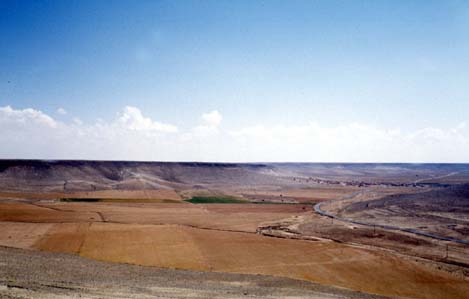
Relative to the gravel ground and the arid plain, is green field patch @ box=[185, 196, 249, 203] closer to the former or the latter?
the arid plain

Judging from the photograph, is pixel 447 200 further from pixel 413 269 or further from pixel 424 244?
pixel 413 269

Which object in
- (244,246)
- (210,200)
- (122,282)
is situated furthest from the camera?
(210,200)

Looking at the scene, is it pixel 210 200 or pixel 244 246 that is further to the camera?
pixel 210 200

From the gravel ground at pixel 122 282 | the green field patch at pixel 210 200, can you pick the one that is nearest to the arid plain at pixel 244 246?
the gravel ground at pixel 122 282

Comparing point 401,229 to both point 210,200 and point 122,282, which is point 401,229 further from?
point 210,200

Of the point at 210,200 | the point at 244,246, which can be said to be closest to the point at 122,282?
the point at 244,246

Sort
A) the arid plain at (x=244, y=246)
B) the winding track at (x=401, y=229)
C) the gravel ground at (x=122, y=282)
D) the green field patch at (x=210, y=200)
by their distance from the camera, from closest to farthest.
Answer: the gravel ground at (x=122, y=282), the arid plain at (x=244, y=246), the winding track at (x=401, y=229), the green field patch at (x=210, y=200)

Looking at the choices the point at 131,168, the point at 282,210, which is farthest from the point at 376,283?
the point at 131,168

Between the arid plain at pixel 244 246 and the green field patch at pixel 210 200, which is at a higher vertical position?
the arid plain at pixel 244 246

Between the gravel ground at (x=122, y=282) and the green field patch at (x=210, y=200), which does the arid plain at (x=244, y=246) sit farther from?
the green field patch at (x=210, y=200)

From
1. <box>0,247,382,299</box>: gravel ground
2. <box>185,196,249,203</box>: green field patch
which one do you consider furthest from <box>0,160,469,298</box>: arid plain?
<box>185,196,249,203</box>: green field patch
